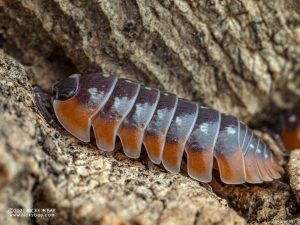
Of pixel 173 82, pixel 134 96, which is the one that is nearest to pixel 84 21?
pixel 134 96

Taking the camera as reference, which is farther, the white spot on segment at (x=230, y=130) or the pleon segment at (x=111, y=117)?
the white spot on segment at (x=230, y=130)

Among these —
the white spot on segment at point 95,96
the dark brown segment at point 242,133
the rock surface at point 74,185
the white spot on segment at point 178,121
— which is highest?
Answer: the white spot on segment at point 95,96

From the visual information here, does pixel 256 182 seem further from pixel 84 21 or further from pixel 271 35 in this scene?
pixel 84 21

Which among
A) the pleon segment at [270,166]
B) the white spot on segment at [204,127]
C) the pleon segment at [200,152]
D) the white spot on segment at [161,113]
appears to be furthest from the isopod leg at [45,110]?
the pleon segment at [270,166]

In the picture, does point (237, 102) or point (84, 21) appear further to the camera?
point (237, 102)

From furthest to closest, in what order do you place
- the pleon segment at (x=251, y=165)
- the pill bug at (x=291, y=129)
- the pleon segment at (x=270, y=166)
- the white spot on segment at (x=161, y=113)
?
the pill bug at (x=291, y=129) < the pleon segment at (x=270, y=166) < the pleon segment at (x=251, y=165) < the white spot on segment at (x=161, y=113)

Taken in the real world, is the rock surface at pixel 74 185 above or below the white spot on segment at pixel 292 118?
below

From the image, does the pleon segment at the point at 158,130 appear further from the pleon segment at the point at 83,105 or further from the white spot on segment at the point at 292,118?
the white spot on segment at the point at 292,118

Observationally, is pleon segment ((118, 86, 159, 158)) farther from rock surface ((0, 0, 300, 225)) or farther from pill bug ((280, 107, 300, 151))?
pill bug ((280, 107, 300, 151))
